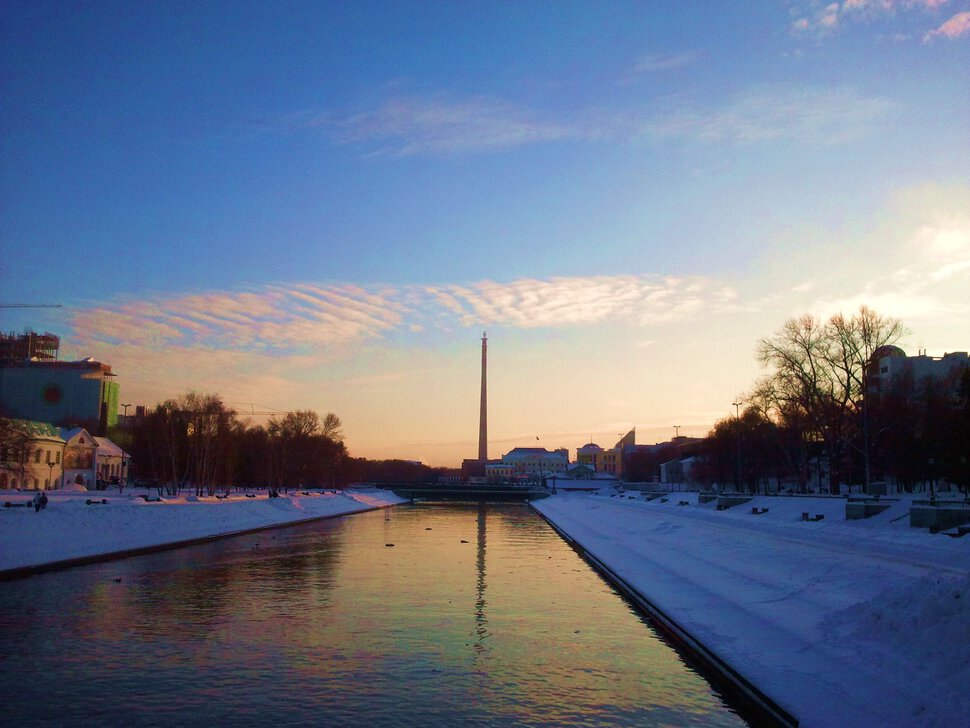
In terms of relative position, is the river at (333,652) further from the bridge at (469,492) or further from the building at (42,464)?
the bridge at (469,492)

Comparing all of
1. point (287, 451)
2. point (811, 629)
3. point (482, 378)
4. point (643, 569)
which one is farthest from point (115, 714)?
point (482, 378)

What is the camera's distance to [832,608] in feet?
61.2

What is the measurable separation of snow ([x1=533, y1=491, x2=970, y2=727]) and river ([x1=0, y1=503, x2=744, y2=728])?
54.1 inches

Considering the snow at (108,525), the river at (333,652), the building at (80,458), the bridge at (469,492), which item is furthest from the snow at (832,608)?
the bridge at (469,492)

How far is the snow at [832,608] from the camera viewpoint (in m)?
11.9

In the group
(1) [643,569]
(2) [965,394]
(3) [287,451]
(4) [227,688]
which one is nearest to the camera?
(4) [227,688]

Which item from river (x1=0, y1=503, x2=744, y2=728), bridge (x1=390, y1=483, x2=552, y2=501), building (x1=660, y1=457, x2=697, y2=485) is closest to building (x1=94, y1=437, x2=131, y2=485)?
bridge (x1=390, y1=483, x2=552, y2=501)

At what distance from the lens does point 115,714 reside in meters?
12.1

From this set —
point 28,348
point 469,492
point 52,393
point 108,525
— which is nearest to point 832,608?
point 108,525

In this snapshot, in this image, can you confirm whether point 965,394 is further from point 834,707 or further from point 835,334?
point 834,707

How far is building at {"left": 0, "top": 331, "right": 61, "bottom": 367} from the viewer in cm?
17475

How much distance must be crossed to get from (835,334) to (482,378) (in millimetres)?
111137

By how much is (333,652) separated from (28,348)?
190542mm

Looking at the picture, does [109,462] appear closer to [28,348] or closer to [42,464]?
[42,464]
